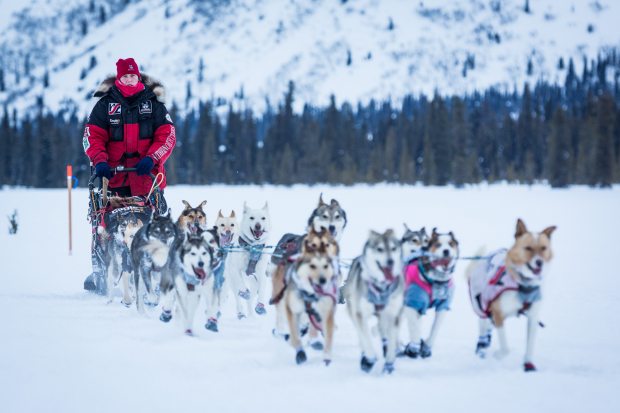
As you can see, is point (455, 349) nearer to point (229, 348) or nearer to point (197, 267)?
point (229, 348)

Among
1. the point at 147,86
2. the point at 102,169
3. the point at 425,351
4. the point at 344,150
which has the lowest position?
the point at 425,351

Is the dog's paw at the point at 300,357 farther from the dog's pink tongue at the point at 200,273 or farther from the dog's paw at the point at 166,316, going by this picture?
the dog's paw at the point at 166,316

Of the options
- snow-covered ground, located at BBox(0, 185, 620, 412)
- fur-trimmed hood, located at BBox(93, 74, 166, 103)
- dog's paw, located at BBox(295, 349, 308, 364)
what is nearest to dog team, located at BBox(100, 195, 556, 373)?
dog's paw, located at BBox(295, 349, 308, 364)

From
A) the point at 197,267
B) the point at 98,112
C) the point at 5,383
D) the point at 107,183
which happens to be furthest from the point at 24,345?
the point at 98,112

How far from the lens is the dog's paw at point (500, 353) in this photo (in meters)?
5.75

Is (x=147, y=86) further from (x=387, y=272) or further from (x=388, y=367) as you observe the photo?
(x=388, y=367)

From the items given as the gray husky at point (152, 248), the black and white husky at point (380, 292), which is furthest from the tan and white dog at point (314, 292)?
the gray husky at point (152, 248)

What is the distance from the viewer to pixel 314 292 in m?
5.64

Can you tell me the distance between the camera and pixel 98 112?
28.6 feet

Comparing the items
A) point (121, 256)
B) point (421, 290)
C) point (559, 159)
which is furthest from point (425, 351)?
point (559, 159)

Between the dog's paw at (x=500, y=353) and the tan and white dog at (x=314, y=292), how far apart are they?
5.02ft

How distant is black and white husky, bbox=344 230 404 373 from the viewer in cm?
533

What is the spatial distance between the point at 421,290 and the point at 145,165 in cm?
437

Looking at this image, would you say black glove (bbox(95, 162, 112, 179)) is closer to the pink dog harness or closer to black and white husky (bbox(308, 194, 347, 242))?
black and white husky (bbox(308, 194, 347, 242))
